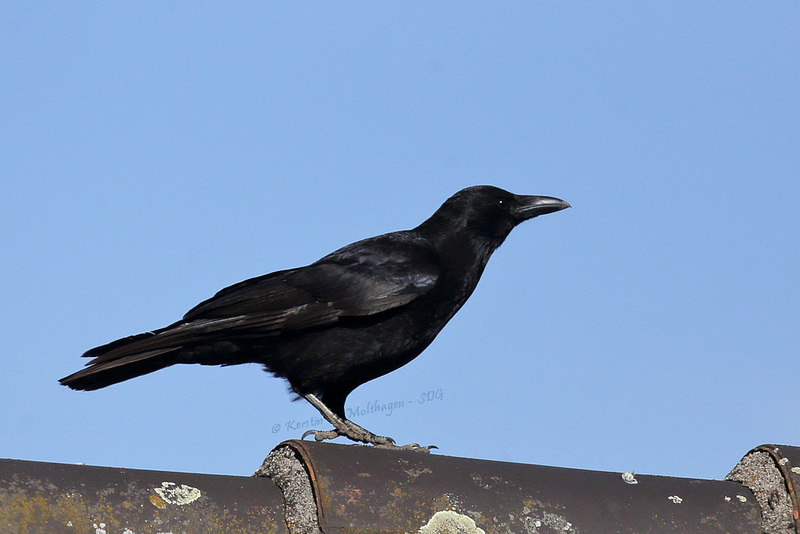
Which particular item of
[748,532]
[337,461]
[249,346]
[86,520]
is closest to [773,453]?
[748,532]

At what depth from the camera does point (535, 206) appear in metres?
6.30

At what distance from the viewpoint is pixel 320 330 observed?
204 inches

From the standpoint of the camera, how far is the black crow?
5000 millimetres

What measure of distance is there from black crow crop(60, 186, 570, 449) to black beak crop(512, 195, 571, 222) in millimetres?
901

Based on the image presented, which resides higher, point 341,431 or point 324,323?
point 324,323

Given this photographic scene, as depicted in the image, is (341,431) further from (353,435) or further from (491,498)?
(491,498)

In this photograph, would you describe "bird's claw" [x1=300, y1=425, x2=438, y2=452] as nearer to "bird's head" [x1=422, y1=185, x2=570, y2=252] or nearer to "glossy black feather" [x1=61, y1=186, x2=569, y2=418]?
"glossy black feather" [x1=61, y1=186, x2=569, y2=418]

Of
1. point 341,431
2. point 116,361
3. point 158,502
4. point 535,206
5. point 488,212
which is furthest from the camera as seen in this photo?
point 535,206

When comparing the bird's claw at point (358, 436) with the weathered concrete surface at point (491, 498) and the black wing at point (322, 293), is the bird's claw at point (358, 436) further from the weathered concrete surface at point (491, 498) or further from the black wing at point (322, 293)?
the weathered concrete surface at point (491, 498)

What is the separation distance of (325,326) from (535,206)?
1.81m

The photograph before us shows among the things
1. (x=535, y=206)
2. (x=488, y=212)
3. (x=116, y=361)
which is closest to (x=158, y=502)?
(x=116, y=361)

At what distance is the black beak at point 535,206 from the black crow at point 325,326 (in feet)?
2.96

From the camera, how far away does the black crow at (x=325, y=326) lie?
5.00 meters

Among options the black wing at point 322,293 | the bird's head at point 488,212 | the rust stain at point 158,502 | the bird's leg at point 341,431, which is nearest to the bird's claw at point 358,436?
the bird's leg at point 341,431
